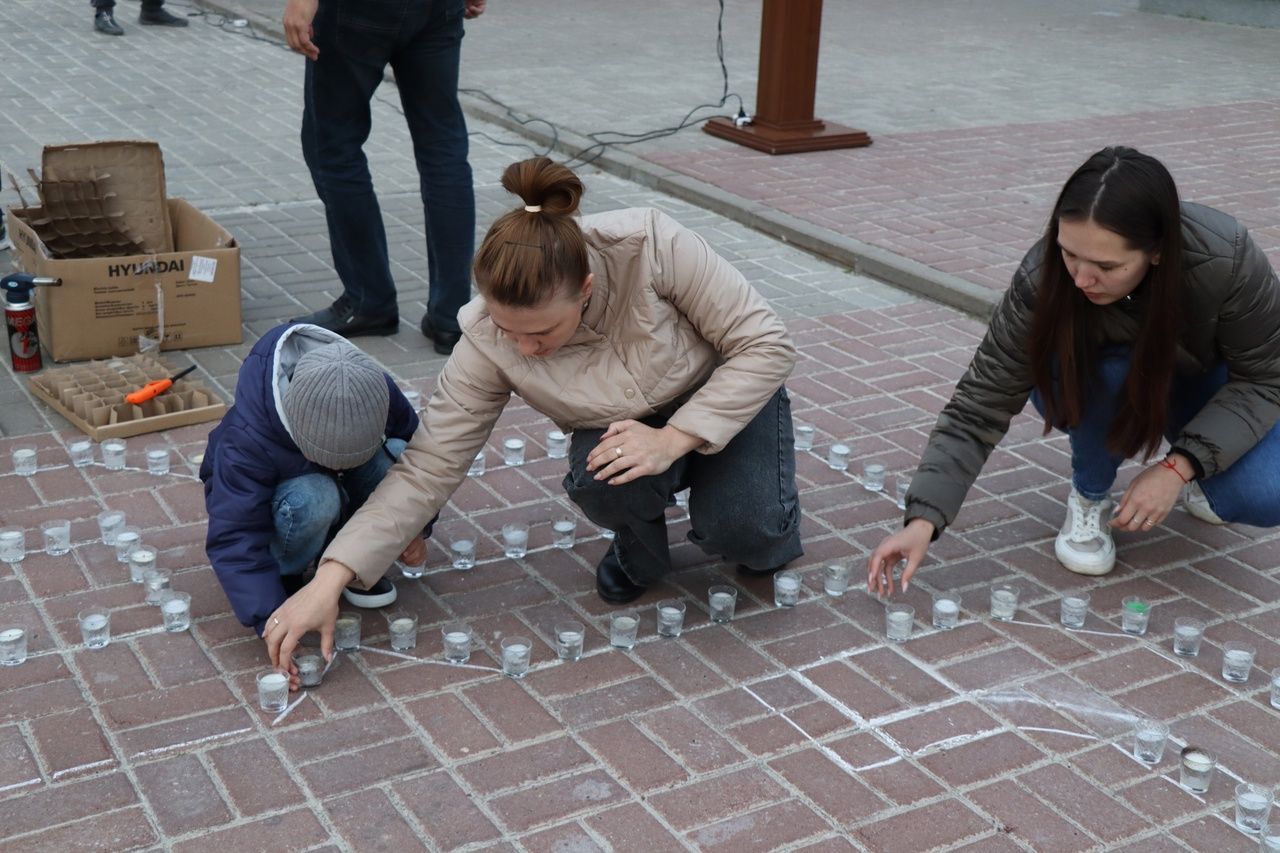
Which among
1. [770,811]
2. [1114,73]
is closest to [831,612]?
[770,811]

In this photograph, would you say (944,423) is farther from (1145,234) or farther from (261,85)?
(261,85)

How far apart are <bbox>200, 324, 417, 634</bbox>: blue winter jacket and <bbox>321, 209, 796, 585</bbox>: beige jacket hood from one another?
0.22m

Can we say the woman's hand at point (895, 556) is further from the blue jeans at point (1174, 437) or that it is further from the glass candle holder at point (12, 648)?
the glass candle holder at point (12, 648)

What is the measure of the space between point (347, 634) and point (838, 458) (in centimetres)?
169

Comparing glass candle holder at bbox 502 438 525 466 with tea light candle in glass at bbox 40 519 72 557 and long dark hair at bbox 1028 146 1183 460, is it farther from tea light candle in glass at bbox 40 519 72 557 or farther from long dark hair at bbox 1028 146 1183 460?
long dark hair at bbox 1028 146 1183 460

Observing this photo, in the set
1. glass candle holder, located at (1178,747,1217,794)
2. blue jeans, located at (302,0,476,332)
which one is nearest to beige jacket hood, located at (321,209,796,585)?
glass candle holder, located at (1178,747,1217,794)

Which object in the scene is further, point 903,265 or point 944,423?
point 903,265

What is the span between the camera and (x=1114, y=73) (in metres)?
11.5

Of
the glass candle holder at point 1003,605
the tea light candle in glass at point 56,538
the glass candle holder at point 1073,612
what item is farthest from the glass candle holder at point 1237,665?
the tea light candle in glass at point 56,538

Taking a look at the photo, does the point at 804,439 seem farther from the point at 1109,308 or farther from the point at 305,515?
the point at 305,515

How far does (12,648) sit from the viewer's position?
10.5ft

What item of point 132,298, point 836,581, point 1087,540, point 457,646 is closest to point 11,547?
point 457,646

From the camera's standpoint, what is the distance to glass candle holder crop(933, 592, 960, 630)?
3.48 metres

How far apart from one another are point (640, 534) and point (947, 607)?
75 centimetres
